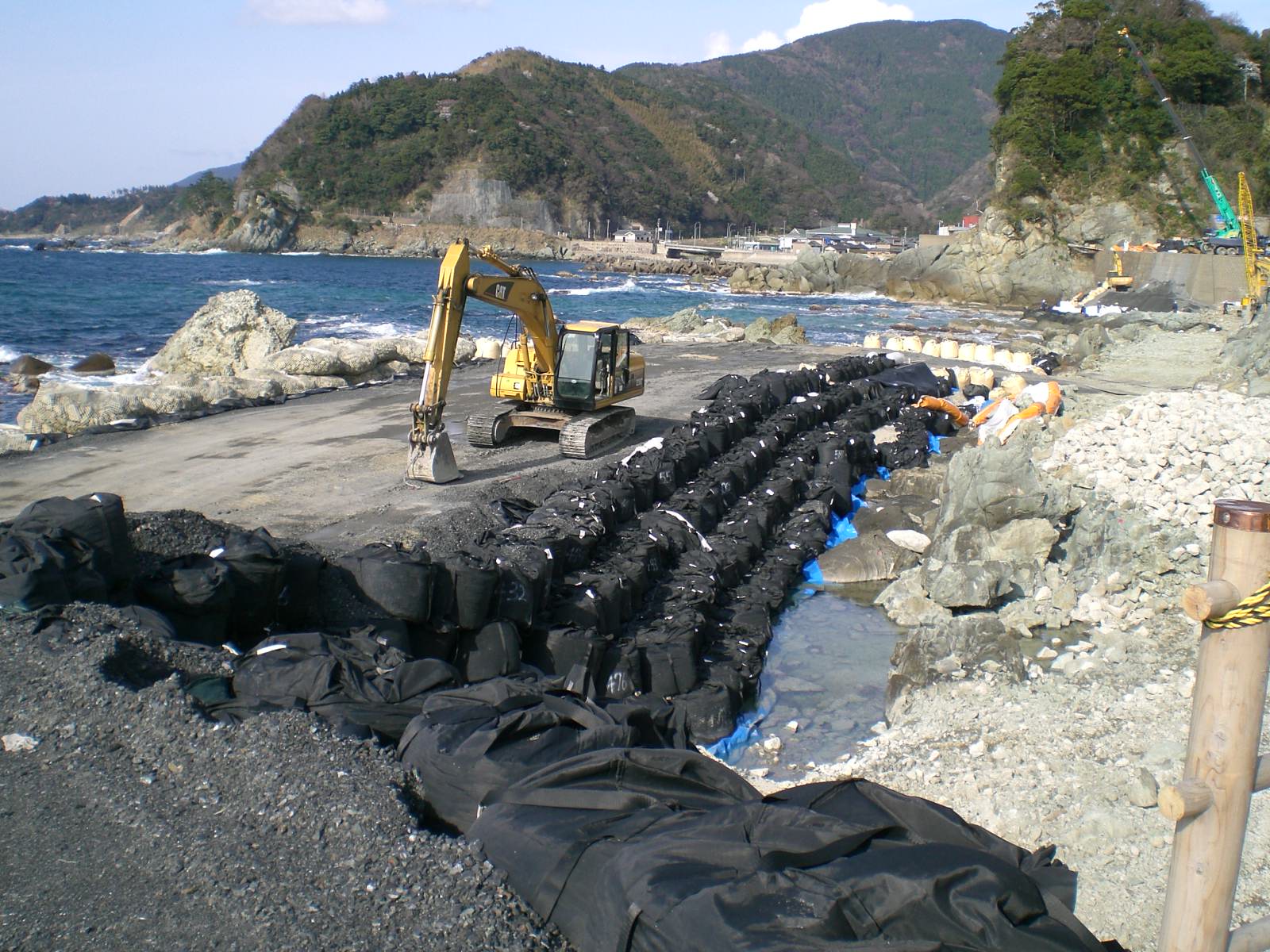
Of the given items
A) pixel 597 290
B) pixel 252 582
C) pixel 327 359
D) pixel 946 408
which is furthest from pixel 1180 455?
pixel 597 290

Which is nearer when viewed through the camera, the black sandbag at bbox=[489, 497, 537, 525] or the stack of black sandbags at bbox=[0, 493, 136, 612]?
the stack of black sandbags at bbox=[0, 493, 136, 612]

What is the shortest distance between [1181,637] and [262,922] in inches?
285

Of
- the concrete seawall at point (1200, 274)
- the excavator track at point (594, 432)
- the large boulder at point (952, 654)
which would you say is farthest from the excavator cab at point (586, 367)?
the concrete seawall at point (1200, 274)

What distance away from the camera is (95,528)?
6.38m

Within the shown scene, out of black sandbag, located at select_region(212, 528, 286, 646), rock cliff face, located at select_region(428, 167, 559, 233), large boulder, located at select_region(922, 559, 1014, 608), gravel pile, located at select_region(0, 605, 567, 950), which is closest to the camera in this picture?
gravel pile, located at select_region(0, 605, 567, 950)

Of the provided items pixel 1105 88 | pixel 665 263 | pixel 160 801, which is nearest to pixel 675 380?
pixel 160 801

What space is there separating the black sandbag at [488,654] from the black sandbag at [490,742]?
269 centimetres

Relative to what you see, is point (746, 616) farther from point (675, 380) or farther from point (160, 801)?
point (675, 380)

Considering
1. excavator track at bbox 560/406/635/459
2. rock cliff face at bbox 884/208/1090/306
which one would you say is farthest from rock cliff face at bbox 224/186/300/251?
excavator track at bbox 560/406/635/459

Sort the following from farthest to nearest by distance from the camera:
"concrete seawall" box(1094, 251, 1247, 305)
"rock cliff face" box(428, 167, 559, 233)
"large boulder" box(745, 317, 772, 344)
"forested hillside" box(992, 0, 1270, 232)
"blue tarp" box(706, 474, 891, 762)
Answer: "rock cliff face" box(428, 167, 559, 233) → "forested hillside" box(992, 0, 1270, 232) → "concrete seawall" box(1094, 251, 1247, 305) → "large boulder" box(745, 317, 772, 344) → "blue tarp" box(706, 474, 891, 762)

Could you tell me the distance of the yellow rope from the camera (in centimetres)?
246

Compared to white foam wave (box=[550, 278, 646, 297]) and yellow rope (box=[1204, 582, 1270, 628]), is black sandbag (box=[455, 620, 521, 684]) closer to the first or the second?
yellow rope (box=[1204, 582, 1270, 628])

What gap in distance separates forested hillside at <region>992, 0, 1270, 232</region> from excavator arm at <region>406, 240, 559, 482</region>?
48.8m

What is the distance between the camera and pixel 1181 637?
789 cm
